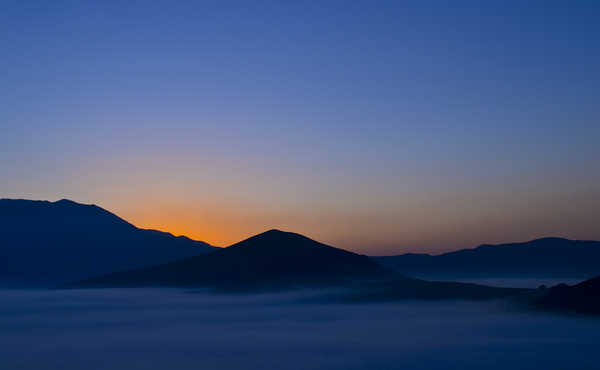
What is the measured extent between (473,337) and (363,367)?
85.5 feet

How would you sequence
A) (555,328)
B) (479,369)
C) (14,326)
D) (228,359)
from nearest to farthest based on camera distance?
(479,369), (228,359), (555,328), (14,326)

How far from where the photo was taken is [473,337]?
74688 millimetres

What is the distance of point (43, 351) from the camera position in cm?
6744

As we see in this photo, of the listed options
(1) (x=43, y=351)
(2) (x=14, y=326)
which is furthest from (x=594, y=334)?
(2) (x=14, y=326)

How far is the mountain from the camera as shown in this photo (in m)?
105

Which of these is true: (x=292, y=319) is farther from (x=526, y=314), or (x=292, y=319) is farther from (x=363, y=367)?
(x=363, y=367)

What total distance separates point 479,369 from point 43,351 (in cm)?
4366

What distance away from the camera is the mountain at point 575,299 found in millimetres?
104875

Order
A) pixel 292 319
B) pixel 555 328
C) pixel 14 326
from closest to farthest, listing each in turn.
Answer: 1. pixel 555 328
2. pixel 14 326
3. pixel 292 319

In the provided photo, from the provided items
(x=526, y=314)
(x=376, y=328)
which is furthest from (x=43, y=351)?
(x=526, y=314)

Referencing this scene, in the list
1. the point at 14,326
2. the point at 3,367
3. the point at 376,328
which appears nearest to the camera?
the point at 3,367

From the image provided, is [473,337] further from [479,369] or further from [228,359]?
[228,359]

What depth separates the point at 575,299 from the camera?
108312 mm

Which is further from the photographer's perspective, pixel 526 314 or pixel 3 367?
pixel 526 314
